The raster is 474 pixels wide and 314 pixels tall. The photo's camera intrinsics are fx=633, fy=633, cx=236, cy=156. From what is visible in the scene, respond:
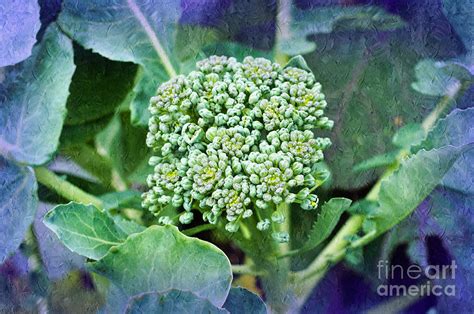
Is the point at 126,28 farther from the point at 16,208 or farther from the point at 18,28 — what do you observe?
the point at 16,208

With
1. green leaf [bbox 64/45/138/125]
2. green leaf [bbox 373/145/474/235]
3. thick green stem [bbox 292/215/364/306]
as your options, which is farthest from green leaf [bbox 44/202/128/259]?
green leaf [bbox 373/145/474/235]

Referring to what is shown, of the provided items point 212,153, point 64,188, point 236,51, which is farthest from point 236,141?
point 64,188

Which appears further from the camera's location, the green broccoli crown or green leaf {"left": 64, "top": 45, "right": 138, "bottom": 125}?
green leaf {"left": 64, "top": 45, "right": 138, "bottom": 125}

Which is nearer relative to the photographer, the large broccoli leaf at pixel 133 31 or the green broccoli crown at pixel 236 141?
the green broccoli crown at pixel 236 141

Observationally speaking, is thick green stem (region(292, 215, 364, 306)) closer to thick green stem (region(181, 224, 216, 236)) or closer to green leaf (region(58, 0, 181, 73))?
thick green stem (region(181, 224, 216, 236))

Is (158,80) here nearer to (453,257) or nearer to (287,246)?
(287,246)

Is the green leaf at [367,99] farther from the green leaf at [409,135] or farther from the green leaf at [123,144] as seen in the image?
the green leaf at [123,144]

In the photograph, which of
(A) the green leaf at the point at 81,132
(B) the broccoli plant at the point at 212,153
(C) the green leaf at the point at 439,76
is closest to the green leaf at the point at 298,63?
(B) the broccoli plant at the point at 212,153
